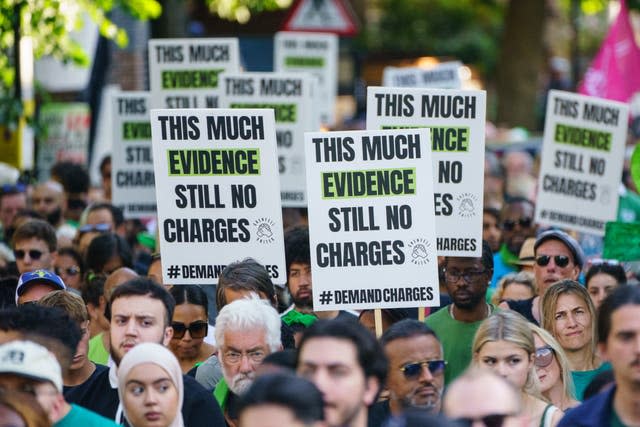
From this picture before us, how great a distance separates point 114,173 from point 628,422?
868cm

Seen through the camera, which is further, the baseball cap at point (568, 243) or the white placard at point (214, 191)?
the baseball cap at point (568, 243)

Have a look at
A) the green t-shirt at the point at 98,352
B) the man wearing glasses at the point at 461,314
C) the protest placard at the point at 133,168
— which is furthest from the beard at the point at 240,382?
the protest placard at the point at 133,168

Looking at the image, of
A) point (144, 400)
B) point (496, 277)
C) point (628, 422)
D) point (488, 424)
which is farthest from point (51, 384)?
point (496, 277)

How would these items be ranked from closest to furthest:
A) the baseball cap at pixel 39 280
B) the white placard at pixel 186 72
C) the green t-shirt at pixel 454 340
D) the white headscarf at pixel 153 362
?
1. the white headscarf at pixel 153 362
2. the green t-shirt at pixel 454 340
3. the baseball cap at pixel 39 280
4. the white placard at pixel 186 72

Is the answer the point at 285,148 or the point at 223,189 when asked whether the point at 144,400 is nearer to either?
the point at 223,189

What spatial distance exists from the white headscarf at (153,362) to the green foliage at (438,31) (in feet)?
92.9

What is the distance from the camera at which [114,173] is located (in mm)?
14312

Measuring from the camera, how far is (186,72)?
563 inches

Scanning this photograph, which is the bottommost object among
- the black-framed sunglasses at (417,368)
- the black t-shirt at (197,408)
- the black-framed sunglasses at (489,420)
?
the black t-shirt at (197,408)

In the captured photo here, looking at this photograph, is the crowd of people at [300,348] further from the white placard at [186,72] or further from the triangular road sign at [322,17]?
the triangular road sign at [322,17]

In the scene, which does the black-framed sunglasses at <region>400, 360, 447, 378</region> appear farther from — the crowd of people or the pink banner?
the pink banner

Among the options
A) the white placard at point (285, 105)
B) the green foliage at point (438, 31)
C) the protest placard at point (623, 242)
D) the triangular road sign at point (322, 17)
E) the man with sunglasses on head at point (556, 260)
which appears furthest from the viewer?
the green foliage at point (438, 31)

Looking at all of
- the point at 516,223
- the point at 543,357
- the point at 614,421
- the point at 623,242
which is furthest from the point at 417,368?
the point at 516,223

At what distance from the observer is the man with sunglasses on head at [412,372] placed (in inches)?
296
